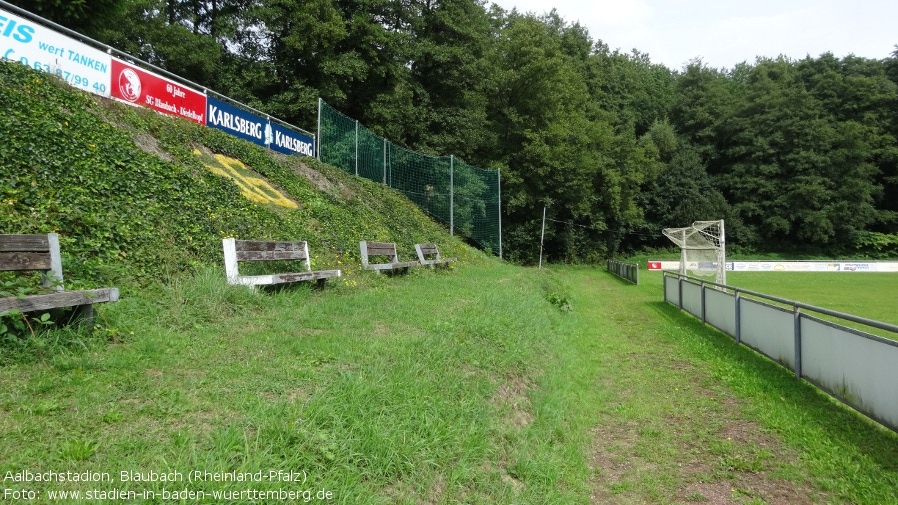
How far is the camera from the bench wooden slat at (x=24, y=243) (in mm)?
3574

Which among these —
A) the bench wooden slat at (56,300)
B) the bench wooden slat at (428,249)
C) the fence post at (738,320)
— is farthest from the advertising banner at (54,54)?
the fence post at (738,320)

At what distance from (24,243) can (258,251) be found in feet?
8.91

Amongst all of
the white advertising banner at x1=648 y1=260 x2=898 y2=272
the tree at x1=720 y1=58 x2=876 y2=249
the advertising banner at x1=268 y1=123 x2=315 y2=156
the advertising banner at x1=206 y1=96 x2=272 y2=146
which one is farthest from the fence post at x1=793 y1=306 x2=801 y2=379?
the tree at x1=720 y1=58 x2=876 y2=249

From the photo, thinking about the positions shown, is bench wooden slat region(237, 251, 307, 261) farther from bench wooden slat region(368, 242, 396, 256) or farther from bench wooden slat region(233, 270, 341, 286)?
bench wooden slat region(368, 242, 396, 256)

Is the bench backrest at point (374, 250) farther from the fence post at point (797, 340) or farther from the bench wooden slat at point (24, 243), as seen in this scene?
the fence post at point (797, 340)

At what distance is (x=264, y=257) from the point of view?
21.0ft

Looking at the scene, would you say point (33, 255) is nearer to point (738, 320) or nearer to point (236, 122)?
point (236, 122)

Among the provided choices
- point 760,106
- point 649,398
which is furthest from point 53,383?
point 760,106

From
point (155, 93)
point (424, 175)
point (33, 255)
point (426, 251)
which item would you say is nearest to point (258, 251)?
point (33, 255)

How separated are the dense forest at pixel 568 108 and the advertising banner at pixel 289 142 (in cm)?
457

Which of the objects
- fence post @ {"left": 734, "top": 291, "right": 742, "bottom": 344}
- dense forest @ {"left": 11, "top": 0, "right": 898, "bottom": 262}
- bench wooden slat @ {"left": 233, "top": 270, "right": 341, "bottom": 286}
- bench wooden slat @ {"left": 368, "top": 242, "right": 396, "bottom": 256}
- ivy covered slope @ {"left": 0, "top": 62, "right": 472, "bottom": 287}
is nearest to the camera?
ivy covered slope @ {"left": 0, "top": 62, "right": 472, "bottom": 287}

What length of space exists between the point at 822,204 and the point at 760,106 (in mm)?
11823

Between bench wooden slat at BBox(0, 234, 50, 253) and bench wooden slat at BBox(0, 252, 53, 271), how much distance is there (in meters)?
0.03

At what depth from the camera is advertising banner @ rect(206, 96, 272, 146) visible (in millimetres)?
11164
